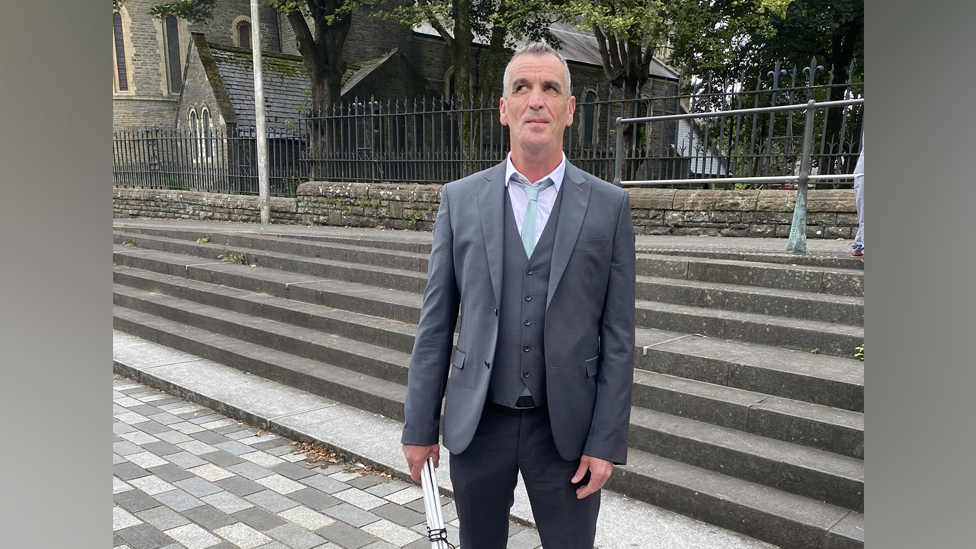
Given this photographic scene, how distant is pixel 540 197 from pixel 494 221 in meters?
0.16

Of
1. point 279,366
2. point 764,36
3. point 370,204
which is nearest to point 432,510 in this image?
point 279,366

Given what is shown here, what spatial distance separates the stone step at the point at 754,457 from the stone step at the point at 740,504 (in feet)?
0.14

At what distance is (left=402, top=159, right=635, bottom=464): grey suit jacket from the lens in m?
2.09

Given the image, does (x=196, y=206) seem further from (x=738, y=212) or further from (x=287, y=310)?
(x=738, y=212)

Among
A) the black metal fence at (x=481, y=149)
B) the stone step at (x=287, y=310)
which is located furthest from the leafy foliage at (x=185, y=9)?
the stone step at (x=287, y=310)

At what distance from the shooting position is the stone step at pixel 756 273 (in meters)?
5.33

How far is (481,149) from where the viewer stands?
10477 mm

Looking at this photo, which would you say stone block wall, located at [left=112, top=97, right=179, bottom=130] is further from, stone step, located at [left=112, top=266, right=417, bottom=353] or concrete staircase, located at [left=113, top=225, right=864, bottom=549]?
concrete staircase, located at [left=113, top=225, right=864, bottom=549]

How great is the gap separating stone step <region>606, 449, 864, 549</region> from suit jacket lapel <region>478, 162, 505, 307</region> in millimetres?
2273

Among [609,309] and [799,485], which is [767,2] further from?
[609,309]

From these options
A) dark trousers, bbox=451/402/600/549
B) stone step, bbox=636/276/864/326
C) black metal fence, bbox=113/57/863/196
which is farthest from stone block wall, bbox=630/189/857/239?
dark trousers, bbox=451/402/600/549

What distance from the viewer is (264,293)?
848 cm
